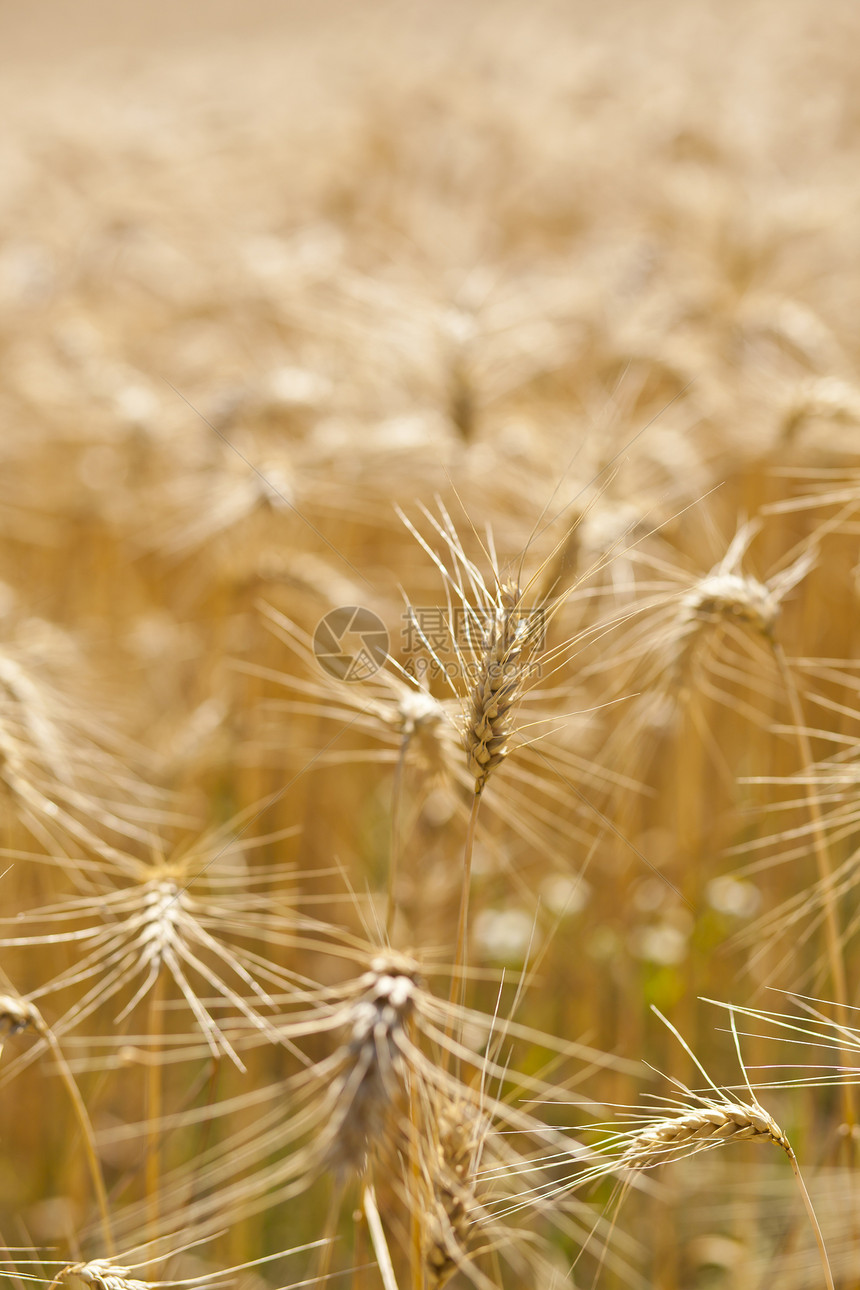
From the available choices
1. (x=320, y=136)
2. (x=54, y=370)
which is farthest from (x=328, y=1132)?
(x=320, y=136)

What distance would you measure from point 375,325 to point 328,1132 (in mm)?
2037

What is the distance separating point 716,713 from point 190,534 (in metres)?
1.39

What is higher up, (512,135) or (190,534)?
(512,135)

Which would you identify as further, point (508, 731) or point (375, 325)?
point (375, 325)

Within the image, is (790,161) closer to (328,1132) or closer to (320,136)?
(320,136)

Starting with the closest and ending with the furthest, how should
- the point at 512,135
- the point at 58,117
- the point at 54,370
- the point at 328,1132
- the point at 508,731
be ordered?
the point at 328,1132 → the point at 508,731 → the point at 54,370 → the point at 512,135 → the point at 58,117

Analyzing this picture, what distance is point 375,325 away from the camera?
2.30 meters

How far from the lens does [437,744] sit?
37.5 inches

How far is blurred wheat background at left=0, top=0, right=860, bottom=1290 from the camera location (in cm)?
85

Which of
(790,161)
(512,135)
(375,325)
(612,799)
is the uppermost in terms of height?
(512,135)

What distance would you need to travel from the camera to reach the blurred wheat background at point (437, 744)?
0.85 meters

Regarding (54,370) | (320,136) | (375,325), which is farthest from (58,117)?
(375,325)

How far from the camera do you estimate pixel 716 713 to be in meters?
2.28

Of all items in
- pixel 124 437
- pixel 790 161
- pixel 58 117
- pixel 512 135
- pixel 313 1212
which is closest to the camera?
pixel 313 1212
